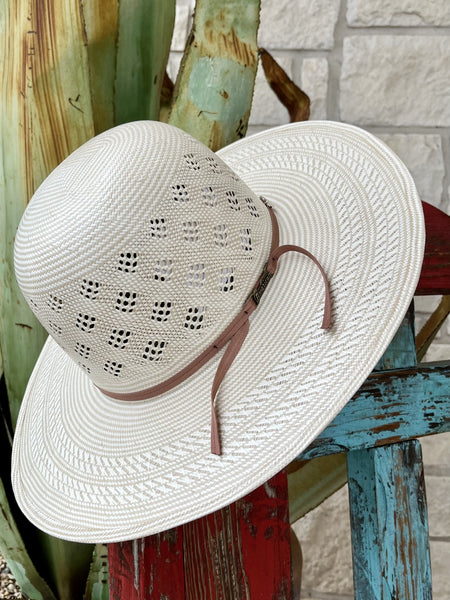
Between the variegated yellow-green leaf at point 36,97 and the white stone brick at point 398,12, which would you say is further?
the white stone brick at point 398,12

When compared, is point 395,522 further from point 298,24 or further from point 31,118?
point 298,24

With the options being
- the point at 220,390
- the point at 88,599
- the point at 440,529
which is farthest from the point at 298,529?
the point at 220,390

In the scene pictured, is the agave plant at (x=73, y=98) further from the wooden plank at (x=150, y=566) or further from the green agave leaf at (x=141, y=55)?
the wooden plank at (x=150, y=566)

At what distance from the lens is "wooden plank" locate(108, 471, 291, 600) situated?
56 centimetres

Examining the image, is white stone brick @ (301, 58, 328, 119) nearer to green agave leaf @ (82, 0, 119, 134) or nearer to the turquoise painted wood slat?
green agave leaf @ (82, 0, 119, 134)

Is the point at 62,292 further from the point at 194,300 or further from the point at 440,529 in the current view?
the point at 440,529

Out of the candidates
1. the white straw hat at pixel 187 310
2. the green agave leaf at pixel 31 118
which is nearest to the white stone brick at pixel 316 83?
the green agave leaf at pixel 31 118

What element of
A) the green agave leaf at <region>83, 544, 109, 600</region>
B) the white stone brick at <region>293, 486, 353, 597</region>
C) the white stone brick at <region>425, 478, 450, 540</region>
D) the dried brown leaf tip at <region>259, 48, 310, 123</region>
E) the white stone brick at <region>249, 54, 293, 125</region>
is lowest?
the white stone brick at <region>293, 486, 353, 597</region>

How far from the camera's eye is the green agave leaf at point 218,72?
0.80 m

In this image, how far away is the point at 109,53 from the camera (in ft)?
2.71

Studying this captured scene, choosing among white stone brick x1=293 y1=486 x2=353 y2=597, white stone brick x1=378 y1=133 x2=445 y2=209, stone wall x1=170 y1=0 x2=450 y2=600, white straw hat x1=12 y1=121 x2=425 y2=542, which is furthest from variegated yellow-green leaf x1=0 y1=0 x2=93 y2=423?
white stone brick x1=293 y1=486 x2=353 y2=597

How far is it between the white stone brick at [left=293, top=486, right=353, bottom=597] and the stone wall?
→ 226mm

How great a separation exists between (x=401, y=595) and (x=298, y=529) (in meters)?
0.81

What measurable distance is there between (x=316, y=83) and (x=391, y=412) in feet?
2.81
